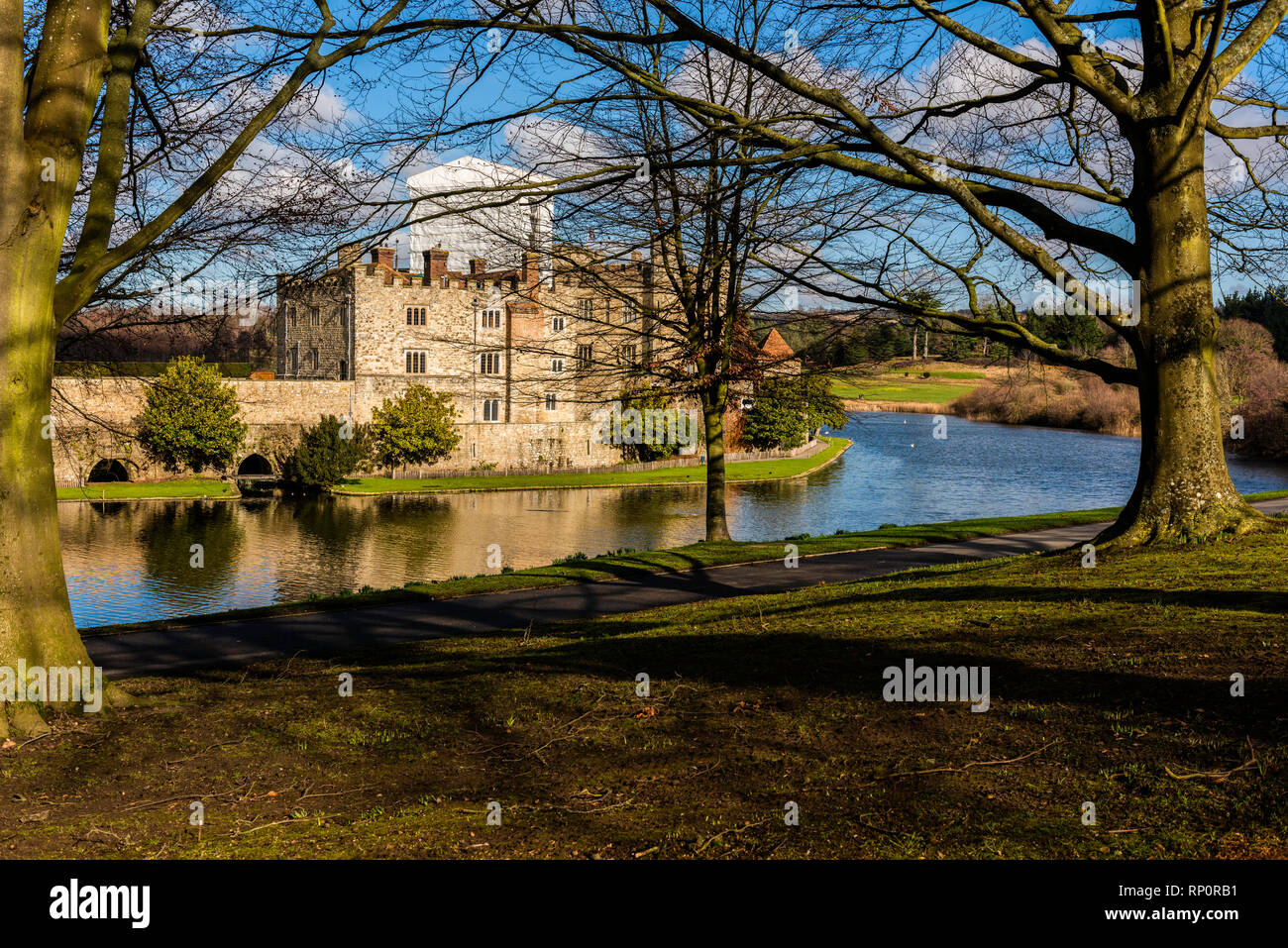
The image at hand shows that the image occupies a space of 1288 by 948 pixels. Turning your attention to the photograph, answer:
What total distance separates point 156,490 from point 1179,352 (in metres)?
47.2

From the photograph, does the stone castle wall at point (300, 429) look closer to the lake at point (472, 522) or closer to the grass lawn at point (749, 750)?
the lake at point (472, 522)

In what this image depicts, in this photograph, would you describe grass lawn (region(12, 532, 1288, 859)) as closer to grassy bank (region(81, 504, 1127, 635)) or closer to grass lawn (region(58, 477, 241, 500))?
grassy bank (region(81, 504, 1127, 635))

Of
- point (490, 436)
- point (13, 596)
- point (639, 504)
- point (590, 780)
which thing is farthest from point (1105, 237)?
point (490, 436)

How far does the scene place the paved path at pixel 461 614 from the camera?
1180 centimetres

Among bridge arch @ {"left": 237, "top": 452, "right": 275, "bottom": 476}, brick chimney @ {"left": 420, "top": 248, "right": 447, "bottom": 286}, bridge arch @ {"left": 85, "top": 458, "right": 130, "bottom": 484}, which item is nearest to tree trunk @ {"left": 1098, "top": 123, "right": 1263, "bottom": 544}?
bridge arch @ {"left": 237, "top": 452, "right": 275, "bottom": 476}

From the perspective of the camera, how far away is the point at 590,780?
5266 mm

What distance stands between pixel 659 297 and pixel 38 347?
22.8m

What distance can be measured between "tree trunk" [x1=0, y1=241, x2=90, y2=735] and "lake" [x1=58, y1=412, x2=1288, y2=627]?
13071 millimetres

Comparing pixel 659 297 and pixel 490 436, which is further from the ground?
pixel 659 297

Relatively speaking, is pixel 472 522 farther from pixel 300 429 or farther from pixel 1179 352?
pixel 1179 352

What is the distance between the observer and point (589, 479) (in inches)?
2206

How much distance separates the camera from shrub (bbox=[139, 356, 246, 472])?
50031 mm

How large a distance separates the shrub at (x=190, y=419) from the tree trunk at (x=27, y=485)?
45179 mm
